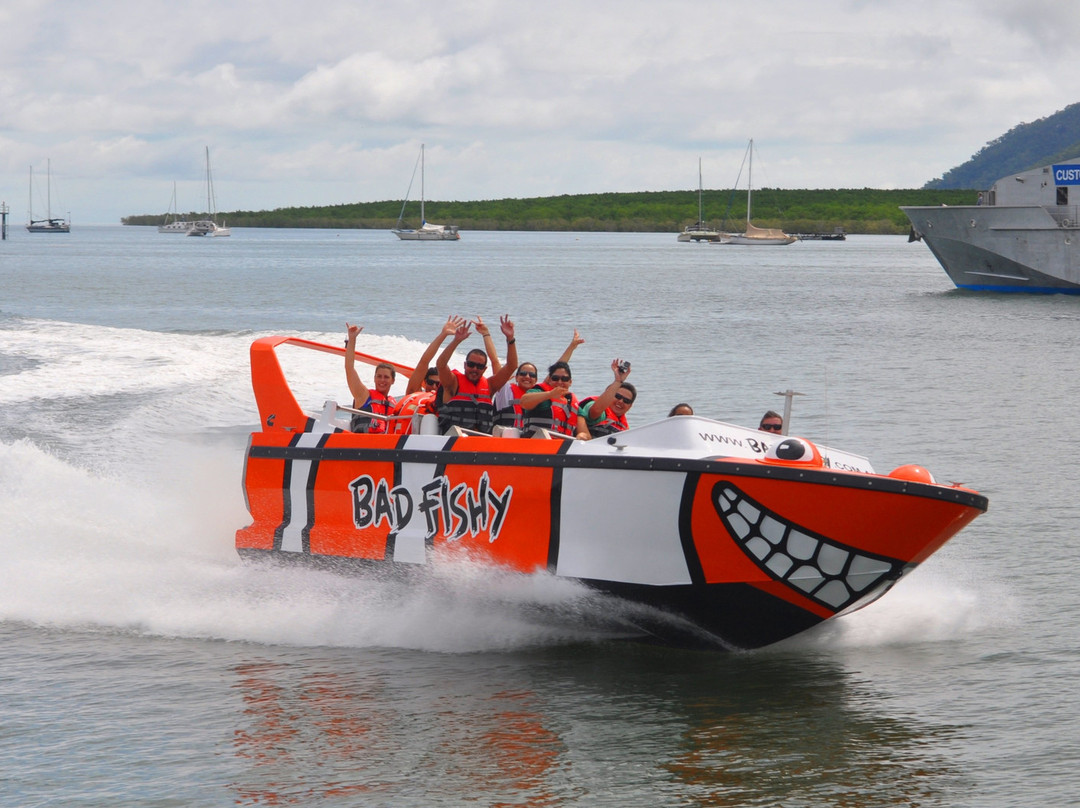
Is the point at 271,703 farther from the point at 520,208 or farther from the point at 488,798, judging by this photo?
the point at 520,208

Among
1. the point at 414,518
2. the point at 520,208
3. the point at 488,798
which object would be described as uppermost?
the point at 520,208

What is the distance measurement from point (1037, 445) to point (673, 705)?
1018cm

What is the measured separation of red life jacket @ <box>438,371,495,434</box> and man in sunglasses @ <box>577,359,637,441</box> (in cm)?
71

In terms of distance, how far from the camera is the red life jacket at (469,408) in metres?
8.99

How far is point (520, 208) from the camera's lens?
196 meters

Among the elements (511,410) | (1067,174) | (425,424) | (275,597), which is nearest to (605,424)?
(511,410)

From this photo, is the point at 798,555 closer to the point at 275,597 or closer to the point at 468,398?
the point at 468,398

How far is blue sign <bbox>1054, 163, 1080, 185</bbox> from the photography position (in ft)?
153

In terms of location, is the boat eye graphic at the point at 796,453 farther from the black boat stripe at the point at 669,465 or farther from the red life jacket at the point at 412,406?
the red life jacket at the point at 412,406

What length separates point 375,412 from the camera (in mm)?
9445

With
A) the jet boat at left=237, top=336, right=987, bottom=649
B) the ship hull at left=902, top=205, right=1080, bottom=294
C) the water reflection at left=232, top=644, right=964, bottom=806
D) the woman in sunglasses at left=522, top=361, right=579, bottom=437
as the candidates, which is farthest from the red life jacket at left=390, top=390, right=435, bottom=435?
the ship hull at left=902, top=205, right=1080, bottom=294

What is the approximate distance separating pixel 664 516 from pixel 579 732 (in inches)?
52.5

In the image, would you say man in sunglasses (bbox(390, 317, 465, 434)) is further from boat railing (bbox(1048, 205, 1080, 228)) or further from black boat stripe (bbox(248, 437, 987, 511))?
A: boat railing (bbox(1048, 205, 1080, 228))

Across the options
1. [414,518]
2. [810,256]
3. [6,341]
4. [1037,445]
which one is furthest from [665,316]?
[810,256]
